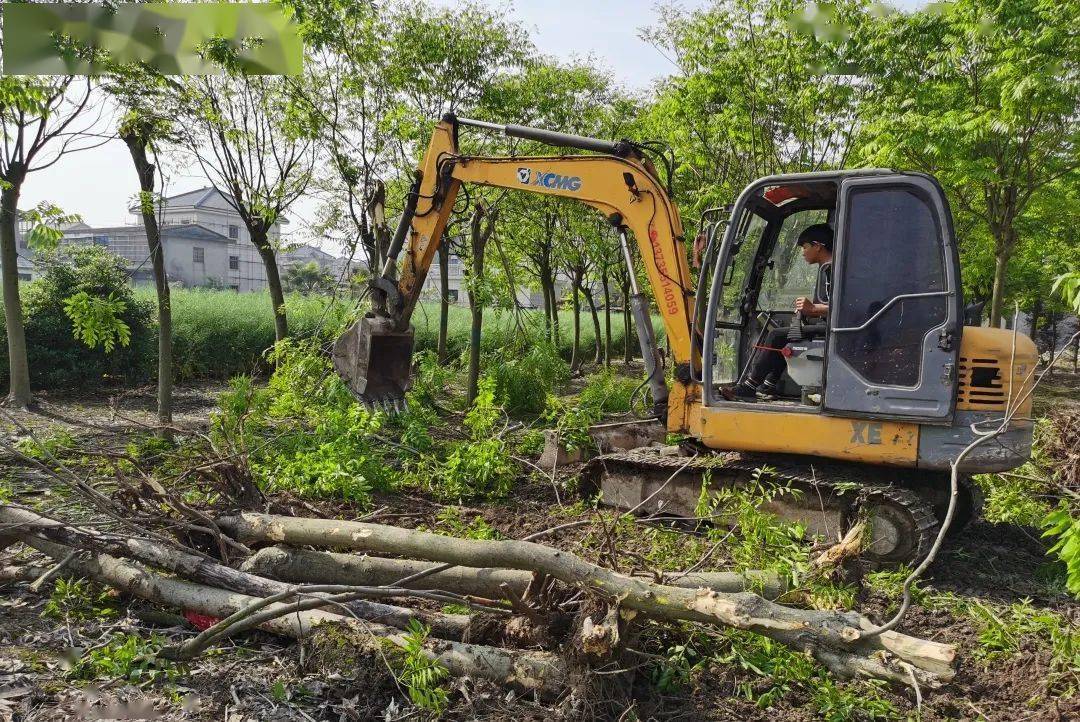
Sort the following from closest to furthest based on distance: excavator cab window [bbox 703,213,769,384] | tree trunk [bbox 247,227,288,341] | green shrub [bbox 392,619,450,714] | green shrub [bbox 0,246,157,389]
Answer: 1. green shrub [bbox 392,619,450,714]
2. excavator cab window [bbox 703,213,769,384]
3. tree trunk [bbox 247,227,288,341]
4. green shrub [bbox 0,246,157,389]

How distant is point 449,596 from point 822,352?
3.48 metres

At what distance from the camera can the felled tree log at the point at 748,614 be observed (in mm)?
3590

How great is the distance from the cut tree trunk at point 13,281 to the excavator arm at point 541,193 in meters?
4.35

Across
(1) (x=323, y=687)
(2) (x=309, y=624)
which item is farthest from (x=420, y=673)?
(2) (x=309, y=624)

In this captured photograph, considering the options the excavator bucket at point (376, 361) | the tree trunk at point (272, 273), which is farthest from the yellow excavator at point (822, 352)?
the tree trunk at point (272, 273)

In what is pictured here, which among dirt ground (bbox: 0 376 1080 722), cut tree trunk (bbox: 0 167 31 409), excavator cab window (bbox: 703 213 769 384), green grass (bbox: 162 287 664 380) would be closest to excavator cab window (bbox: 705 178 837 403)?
excavator cab window (bbox: 703 213 769 384)

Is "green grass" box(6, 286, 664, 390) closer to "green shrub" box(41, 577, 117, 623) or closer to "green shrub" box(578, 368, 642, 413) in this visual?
"green shrub" box(578, 368, 642, 413)

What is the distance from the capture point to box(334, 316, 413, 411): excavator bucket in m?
8.12

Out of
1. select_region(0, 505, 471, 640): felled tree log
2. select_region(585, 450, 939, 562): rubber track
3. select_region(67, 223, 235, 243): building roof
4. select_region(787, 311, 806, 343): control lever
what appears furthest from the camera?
select_region(67, 223, 235, 243): building roof

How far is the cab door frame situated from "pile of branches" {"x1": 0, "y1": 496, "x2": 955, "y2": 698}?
176 centimetres

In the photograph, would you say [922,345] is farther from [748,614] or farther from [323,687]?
[323,687]

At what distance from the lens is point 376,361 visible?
8.22 m

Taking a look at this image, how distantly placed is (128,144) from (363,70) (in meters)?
4.61

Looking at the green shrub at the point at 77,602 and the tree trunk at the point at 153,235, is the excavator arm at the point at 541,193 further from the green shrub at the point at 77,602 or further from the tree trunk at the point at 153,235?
the green shrub at the point at 77,602
